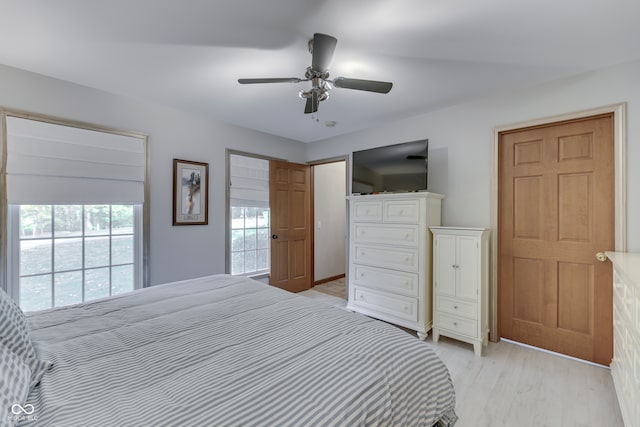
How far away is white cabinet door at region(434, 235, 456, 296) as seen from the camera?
268cm

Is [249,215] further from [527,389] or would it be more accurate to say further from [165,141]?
[527,389]

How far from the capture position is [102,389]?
90 centimetres

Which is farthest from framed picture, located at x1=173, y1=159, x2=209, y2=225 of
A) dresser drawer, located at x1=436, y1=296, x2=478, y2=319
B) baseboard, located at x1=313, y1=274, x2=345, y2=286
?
dresser drawer, located at x1=436, y1=296, x2=478, y2=319

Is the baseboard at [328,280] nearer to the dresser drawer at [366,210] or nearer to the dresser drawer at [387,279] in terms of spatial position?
the dresser drawer at [387,279]

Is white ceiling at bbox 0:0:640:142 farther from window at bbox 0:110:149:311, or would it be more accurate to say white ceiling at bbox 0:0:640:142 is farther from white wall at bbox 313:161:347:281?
white wall at bbox 313:161:347:281

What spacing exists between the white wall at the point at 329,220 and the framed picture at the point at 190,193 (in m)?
1.93

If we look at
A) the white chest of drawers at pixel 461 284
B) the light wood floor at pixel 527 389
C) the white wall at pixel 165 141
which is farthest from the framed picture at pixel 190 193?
the light wood floor at pixel 527 389

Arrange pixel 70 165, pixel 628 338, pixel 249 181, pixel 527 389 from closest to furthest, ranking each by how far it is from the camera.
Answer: pixel 628 338, pixel 527 389, pixel 70 165, pixel 249 181

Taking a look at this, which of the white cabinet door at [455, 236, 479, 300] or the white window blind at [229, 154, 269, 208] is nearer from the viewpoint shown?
the white cabinet door at [455, 236, 479, 300]

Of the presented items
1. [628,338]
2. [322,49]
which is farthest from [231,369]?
[628,338]

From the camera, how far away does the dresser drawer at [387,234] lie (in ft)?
9.52

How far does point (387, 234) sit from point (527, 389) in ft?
5.51

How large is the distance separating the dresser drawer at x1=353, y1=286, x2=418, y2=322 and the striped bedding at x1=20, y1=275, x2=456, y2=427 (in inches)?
63.2

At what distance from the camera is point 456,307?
2.65 m
